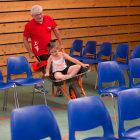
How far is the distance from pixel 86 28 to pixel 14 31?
2.02m

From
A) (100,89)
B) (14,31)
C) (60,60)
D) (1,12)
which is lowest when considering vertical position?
(100,89)

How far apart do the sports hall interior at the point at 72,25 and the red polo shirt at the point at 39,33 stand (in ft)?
3.16

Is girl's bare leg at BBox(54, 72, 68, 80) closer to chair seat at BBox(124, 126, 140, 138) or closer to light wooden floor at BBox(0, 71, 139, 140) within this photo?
light wooden floor at BBox(0, 71, 139, 140)

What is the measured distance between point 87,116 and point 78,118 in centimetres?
8

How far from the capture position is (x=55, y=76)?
4.39m

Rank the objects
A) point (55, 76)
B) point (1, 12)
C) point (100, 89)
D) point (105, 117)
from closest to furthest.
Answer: point (105, 117) → point (100, 89) → point (55, 76) → point (1, 12)

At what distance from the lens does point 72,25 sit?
7.12m

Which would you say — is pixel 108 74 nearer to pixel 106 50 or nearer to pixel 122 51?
pixel 122 51

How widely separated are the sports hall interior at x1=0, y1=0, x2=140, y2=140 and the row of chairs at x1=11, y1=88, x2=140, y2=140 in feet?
7.87

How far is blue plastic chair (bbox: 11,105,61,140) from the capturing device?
6.51ft

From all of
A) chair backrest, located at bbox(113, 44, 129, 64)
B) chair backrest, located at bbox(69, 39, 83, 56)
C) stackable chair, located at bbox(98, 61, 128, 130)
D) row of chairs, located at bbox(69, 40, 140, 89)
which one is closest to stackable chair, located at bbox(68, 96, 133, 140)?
stackable chair, located at bbox(98, 61, 128, 130)

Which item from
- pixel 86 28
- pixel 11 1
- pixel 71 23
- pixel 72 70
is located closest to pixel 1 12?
pixel 11 1

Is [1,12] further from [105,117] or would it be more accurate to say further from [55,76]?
[105,117]

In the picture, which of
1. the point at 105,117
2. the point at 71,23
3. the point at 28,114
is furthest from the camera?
the point at 71,23
